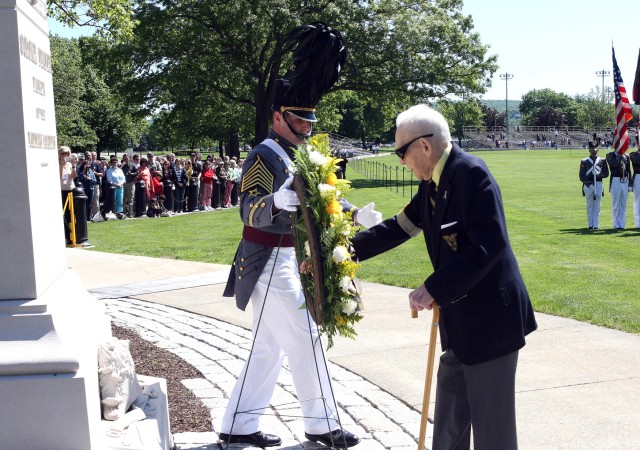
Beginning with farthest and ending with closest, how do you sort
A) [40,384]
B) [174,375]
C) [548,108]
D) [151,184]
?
[548,108] → [151,184] → [174,375] → [40,384]

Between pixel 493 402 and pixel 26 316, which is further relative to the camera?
pixel 493 402

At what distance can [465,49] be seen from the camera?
147 ft

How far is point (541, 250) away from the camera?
1603 centimetres

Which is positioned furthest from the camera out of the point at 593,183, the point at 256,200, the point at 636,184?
the point at 636,184

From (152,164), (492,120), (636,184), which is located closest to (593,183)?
(636,184)

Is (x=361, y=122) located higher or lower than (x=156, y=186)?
higher

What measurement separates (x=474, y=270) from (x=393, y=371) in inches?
134

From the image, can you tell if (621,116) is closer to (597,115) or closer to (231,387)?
(231,387)

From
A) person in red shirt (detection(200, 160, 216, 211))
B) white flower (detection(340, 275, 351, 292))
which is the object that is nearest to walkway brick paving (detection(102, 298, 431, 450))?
white flower (detection(340, 275, 351, 292))

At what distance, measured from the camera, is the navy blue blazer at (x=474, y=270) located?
386 centimetres

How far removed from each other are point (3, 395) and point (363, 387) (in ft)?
11.5

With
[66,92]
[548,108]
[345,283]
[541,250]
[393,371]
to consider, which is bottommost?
[541,250]

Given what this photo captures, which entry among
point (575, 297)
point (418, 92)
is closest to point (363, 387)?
point (575, 297)

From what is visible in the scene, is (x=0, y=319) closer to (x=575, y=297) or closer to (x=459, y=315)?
(x=459, y=315)
